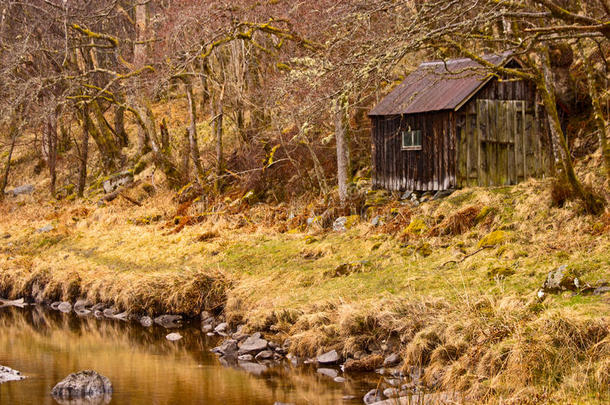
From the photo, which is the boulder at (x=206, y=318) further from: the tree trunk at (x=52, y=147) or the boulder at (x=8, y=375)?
the tree trunk at (x=52, y=147)

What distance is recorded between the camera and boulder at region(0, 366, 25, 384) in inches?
449

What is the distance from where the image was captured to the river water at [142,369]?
1034 centimetres

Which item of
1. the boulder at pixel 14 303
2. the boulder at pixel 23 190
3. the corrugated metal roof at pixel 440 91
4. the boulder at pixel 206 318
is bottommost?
the boulder at pixel 14 303

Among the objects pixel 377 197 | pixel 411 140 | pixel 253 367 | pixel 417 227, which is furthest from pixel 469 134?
pixel 253 367

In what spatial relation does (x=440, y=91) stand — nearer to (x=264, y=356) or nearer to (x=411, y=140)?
(x=411, y=140)

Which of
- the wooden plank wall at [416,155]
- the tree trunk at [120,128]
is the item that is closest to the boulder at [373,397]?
the wooden plank wall at [416,155]

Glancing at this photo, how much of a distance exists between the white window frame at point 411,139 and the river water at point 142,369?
794cm

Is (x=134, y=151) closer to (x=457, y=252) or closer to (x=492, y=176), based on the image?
(x=492, y=176)

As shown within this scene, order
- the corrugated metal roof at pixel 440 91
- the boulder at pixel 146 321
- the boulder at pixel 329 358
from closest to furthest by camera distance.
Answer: the boulder at pixel 329 358
the boulder at pixel 146 321
the corrugated metal roof at pixel 440 91

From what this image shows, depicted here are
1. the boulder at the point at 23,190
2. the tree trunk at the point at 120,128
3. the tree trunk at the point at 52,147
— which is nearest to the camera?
the tree trunk at the point at 52,147

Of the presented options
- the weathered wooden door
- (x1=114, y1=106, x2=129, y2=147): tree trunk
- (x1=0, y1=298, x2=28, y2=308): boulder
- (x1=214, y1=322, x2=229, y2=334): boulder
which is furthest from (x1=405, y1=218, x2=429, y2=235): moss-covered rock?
(x1=114, y1=106, x2=129, y2=147): tree trunk

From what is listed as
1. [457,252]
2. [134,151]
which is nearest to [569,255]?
[457,252]

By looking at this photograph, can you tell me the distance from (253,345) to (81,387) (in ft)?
10.6

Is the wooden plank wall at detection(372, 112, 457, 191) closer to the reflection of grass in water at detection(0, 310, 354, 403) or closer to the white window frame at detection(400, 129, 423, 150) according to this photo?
the white window frame at detection(400, 129, 423, 150)
